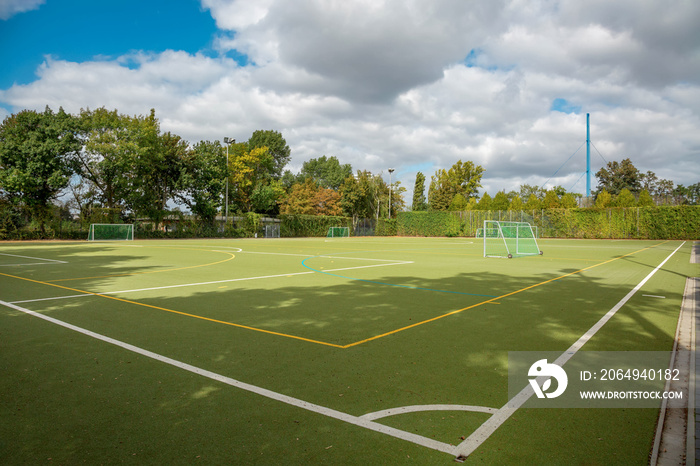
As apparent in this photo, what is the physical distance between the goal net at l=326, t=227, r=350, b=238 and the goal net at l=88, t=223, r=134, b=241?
24809mm

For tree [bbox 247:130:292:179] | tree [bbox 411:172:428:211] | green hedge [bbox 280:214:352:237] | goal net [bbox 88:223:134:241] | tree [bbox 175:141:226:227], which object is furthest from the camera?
tree [bbox 247:130:292:179]

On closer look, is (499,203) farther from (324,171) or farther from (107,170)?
(324,171)

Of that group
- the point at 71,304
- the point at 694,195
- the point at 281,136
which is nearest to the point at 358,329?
the point at 71,304

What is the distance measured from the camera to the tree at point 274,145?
271ft

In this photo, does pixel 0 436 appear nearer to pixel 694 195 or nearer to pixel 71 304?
pixel 71 304

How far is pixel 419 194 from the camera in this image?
77750mm

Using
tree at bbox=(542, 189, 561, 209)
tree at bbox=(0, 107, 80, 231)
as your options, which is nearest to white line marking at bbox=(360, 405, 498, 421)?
tree at bbox=(0, 107, 80, 231)

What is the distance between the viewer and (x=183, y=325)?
586 centimetres

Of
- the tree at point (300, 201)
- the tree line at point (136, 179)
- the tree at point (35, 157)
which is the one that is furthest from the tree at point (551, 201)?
the tree at point (35, 157)

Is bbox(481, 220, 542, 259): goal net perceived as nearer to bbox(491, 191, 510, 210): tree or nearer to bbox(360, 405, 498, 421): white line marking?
bbox(360, 405, 498, 421): white line marking

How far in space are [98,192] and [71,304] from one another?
39.7m

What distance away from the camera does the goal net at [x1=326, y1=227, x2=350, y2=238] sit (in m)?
55.8

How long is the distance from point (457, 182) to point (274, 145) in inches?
1458

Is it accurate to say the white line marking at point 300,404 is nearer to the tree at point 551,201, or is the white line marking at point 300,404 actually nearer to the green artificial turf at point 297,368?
the green artificial turf at point 297,368
